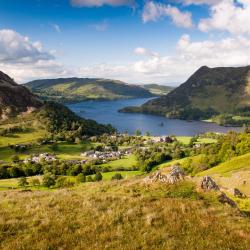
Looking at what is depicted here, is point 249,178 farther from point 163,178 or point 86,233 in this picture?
point 86,233

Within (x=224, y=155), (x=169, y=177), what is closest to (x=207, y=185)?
(x=169, y=177)

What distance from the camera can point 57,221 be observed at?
1784 cm

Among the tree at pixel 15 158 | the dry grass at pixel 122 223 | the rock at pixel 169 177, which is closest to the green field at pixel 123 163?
the tree at pixel 15 158

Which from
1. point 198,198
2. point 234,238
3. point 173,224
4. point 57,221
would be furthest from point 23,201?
point 234,238

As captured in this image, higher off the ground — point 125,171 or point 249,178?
point 249,178

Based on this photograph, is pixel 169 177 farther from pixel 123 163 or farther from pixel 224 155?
pixel 123 163

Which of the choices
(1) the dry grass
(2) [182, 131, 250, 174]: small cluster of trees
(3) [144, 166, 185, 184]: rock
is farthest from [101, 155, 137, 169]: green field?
(1) the dry grass

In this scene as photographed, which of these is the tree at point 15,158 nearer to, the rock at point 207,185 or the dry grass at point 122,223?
the dry grass at point 122,223

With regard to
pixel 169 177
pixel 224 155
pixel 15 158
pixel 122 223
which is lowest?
pixel 15 158

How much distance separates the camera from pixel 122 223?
1802cm

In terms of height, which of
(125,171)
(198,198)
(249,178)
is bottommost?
(125,171)

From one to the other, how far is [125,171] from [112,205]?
145m

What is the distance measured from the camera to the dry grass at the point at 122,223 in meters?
15.4

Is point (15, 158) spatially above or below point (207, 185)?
below
